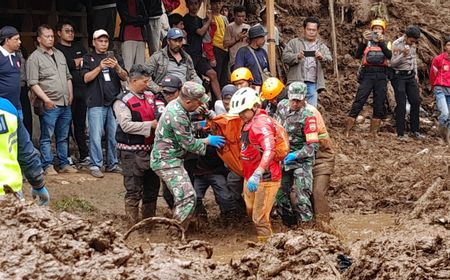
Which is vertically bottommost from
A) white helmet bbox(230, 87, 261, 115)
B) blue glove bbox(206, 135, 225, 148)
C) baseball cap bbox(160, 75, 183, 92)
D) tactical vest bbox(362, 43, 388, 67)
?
blue glove bbox(206, 135, 225, 148)

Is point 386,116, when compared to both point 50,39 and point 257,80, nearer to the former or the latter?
point 257,80

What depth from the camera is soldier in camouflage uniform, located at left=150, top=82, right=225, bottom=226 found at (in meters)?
9.41

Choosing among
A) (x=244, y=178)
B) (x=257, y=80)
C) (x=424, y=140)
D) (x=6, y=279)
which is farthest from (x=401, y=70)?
(x=6, y=279)

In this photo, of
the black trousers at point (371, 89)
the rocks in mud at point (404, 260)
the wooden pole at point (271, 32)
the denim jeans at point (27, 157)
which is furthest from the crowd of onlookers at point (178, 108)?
the rocks in mud at point (404, 260)

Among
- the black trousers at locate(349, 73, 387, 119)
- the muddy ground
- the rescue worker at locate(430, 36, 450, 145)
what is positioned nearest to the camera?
the muddy ground

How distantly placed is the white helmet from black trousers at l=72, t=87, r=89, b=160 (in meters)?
3.45

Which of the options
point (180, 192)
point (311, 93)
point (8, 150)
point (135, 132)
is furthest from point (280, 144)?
point (311, 93)

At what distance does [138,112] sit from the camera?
1004 cm

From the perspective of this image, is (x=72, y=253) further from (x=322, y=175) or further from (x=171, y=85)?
(x=322, y=175)

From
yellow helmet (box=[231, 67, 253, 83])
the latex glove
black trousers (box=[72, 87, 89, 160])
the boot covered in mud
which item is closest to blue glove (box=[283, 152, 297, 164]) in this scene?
the latex glove

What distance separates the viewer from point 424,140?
16297 mm

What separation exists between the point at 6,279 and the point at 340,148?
10404 mm

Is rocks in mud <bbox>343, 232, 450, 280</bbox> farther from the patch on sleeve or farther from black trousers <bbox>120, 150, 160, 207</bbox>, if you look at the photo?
black trousers <bbox>120, 150, 160, 207</bbox>

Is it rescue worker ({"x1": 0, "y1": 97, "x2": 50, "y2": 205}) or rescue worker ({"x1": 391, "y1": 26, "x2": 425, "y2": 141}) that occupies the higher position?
rescue worker ({"x1": 0, "y1": 97, "x2": 50, "y2": 205})
